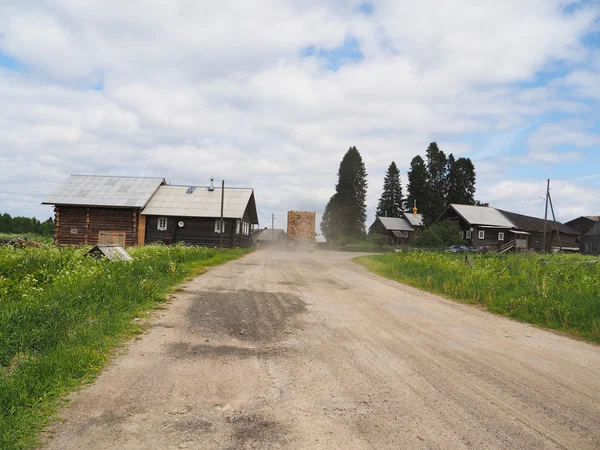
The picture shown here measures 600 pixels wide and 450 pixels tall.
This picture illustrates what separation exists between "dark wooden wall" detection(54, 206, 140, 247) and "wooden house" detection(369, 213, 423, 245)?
40.6 metres

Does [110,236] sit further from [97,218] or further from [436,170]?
[436,170]

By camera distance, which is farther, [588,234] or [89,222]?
[588,234]

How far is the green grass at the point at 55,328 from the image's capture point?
3812 mm

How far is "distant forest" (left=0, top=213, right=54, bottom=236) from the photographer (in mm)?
54438

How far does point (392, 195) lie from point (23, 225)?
6031 cm

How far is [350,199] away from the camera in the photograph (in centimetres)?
6575

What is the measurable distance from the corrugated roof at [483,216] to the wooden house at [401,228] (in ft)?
34.5

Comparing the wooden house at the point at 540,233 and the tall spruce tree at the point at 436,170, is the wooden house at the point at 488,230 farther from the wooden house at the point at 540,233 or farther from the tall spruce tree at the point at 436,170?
the tall spruce tree at the point at 436,170

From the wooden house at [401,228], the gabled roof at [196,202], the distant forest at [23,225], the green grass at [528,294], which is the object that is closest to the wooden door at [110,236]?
the gabled roof at [196,202]

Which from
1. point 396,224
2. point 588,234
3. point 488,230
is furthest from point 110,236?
point 588,234

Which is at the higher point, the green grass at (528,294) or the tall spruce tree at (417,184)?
the tall spruce tree at (417,184)

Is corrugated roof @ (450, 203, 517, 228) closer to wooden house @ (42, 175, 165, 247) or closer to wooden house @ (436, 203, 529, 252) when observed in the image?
wooden house @ (436, 203, 529, 252)

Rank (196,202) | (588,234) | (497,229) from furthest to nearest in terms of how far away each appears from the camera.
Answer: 1. (588,234)
2. (497,229)
3. (196,202)

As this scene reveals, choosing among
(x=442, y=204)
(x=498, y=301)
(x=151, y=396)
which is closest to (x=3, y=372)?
(x=151, y=396)
